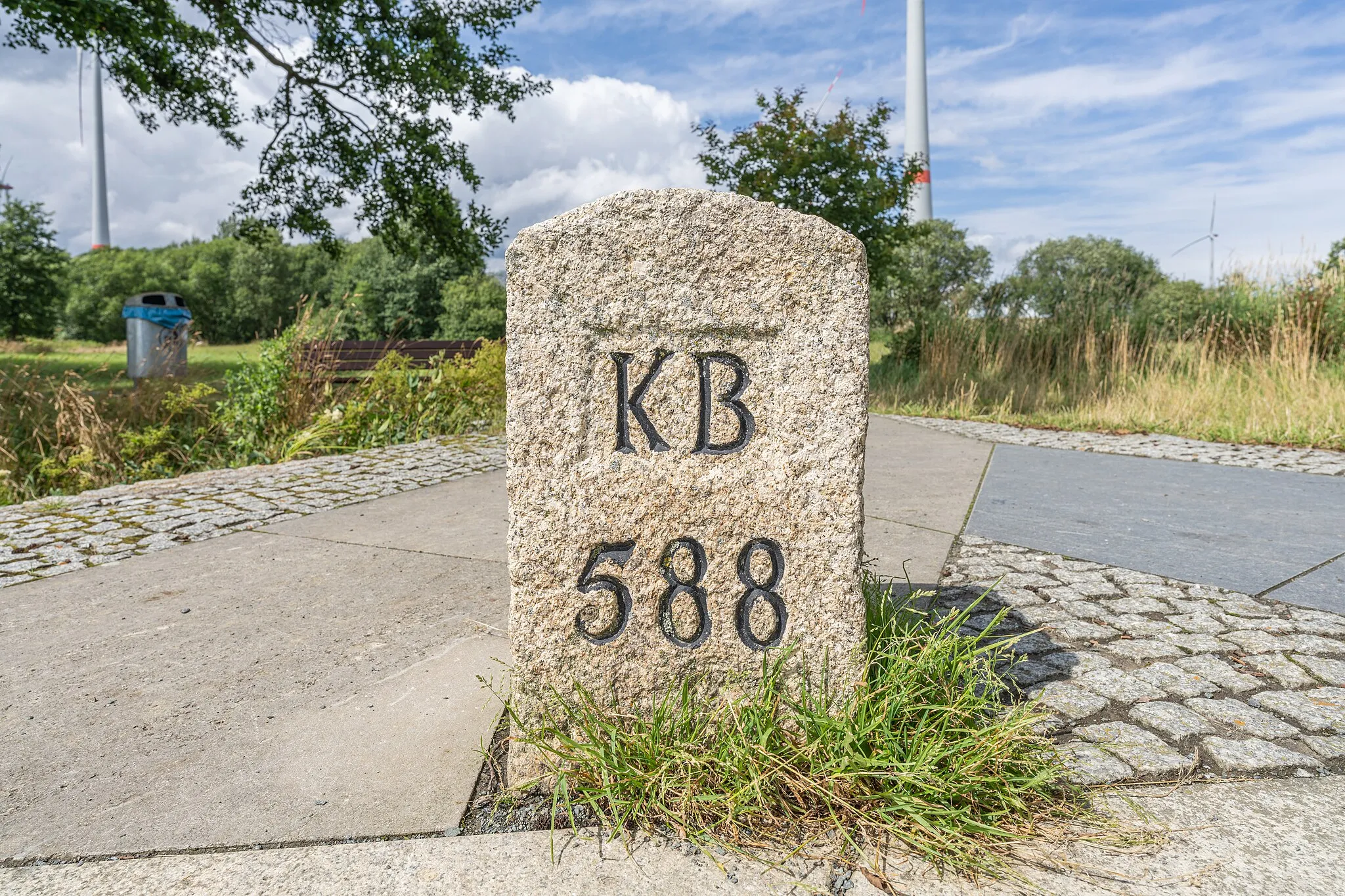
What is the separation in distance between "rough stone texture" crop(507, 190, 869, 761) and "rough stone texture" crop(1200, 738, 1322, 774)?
1.00 meters

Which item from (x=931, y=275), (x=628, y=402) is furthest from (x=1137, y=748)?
(x=931, y=275)

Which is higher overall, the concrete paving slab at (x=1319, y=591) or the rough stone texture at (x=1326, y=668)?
the concrete paving slab at (x=1319, y=591)

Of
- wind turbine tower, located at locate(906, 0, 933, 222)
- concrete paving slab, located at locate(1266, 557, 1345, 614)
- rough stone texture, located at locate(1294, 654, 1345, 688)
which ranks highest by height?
wind turbine tower, located at locate(906, 0, 933, 222)

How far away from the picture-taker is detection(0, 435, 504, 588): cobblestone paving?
3939 mm

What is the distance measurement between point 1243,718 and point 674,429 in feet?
5.70

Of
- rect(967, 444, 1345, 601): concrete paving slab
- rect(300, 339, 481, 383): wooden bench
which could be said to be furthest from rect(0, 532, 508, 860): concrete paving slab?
rect(300, 339, 481, 383): wooden bench

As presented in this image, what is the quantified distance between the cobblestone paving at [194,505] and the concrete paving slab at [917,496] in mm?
2871

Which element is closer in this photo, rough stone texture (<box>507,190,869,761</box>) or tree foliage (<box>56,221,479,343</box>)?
rough stone texture (<box>507,190,869,761</box>)

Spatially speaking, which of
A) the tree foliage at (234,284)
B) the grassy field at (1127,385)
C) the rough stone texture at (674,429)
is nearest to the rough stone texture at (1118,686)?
the rough stone texture at (674,429)

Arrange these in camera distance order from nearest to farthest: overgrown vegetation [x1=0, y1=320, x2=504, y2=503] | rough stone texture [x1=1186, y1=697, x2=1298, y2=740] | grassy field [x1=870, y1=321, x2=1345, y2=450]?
rough stone texture [x1=1186, y1=697, x2=1298, y2=740] → overgrown vegetation [x1=0, y1=320, x2=504, y2=503] → grassy field [x1=870, y1=321, x2=1345, y2=450]

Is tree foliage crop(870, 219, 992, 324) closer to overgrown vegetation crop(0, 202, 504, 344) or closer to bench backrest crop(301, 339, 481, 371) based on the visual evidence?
bench backrest crop(301, 339, 481, 371)

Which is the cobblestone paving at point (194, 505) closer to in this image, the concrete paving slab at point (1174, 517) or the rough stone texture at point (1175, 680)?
the concrete paving slab at point (1174, 517)

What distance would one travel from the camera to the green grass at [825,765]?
1.75 metres

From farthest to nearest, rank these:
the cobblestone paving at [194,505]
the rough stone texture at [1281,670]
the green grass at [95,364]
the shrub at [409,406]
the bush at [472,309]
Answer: the bush at [472,309], the green grass at [95,364], the shrub at [409,406], the cobblestone paving at [194,505], the rough stone texture at [1281,670]
